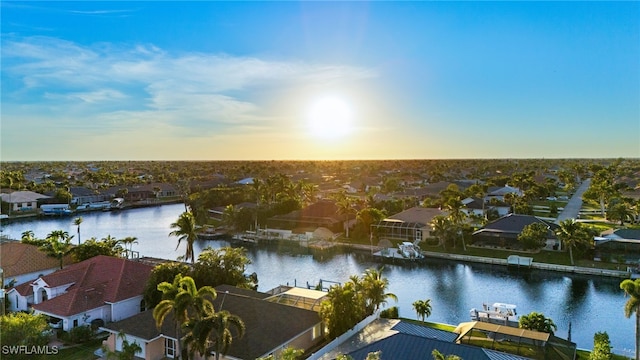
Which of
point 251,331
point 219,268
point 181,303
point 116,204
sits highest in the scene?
point 181,303

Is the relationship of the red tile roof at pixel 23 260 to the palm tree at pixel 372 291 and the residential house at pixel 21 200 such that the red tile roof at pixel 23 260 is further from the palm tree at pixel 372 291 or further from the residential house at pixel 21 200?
the residential house at pixel 21 200

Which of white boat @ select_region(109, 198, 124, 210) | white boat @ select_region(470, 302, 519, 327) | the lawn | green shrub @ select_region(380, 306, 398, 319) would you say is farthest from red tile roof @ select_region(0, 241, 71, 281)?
white boat @ select_region(109, 198, 124, 210)

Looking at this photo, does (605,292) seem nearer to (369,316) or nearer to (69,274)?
(369,316)

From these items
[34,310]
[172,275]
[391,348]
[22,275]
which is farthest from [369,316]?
[22,275]

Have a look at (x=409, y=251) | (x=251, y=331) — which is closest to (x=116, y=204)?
(x=409, y=251)

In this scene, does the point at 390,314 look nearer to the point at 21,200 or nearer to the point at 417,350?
the point at 417,350

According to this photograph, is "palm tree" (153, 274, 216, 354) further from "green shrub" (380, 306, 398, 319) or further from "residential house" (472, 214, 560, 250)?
"residential house" (472, 214, 560, 250)

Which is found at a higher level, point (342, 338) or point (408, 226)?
point (408, 226)
